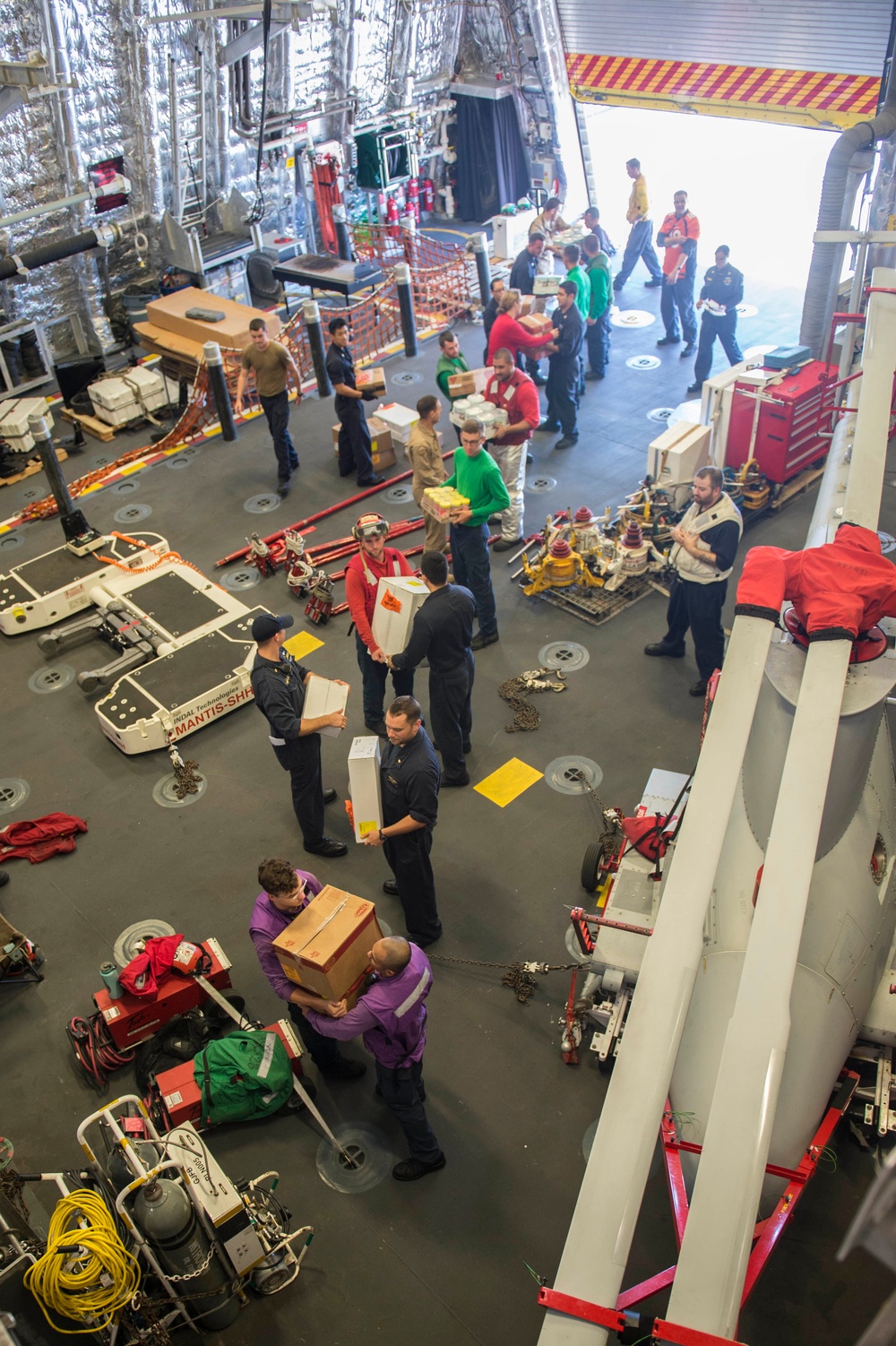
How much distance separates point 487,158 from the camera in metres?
17.0

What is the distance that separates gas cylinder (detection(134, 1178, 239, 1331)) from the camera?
407 cm

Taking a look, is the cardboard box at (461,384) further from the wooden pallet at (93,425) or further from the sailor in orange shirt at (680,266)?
the wooden pallet at (93,425)

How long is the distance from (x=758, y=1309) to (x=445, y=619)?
4047mm

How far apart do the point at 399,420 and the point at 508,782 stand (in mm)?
5088

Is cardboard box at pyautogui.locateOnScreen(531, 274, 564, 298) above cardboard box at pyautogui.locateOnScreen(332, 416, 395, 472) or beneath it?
above

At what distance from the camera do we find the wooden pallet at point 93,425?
12.2 meters

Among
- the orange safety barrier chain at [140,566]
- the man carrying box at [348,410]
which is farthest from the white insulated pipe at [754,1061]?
the man carrying box at [348,410]

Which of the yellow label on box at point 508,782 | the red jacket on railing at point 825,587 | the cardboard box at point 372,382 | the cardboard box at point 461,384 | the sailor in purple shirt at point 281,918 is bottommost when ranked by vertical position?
the yellow label on box at point 508,782

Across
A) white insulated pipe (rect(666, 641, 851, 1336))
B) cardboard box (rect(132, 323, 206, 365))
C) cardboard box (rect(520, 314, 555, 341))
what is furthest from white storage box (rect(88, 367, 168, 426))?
white insulated pipe (rect(666, 641, 851, 1336))

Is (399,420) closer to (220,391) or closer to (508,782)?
(220,391)

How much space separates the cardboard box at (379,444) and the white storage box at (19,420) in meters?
3.79

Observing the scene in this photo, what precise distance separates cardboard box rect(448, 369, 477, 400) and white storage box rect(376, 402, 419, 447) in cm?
110

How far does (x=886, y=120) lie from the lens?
9602 millimetres

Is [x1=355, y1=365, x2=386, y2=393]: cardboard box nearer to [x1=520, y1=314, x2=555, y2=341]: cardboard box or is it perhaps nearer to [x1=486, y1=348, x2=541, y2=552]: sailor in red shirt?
Answer: [x1=486, y1=348, x2=541, y2=552]: sailor in red shirt
